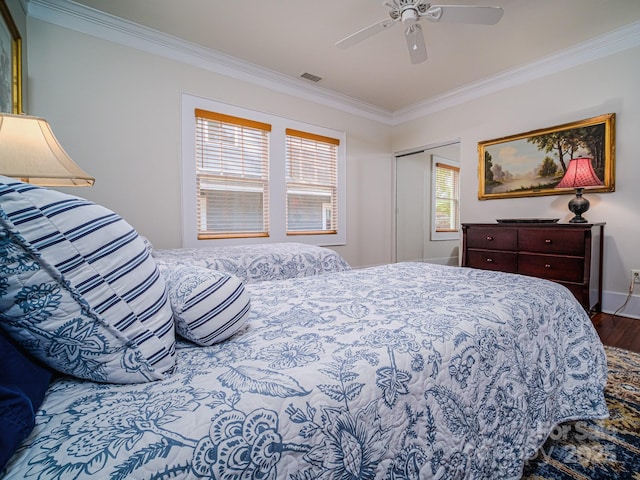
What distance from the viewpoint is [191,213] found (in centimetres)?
316

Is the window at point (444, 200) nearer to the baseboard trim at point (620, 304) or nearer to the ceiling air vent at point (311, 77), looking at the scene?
the baseboard trim at point (620, 304)

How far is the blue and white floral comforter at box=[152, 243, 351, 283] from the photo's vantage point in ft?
7.14

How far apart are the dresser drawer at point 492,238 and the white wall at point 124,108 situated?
2.85 metres

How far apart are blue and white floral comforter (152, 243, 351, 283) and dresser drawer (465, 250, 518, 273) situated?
1611mm

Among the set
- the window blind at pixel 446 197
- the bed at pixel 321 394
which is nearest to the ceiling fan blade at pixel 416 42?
the bed at pixel 321 394

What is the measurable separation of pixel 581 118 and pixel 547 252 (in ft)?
4.98

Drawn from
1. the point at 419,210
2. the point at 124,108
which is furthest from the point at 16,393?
the point at 419,210

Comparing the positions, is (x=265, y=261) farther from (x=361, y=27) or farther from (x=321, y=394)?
(x=361, y=27)

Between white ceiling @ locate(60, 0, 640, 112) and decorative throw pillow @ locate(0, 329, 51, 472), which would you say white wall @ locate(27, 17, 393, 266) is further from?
decorative throw pillow @ locate(0, 329, 51, 472)

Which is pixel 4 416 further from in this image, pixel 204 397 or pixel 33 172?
pixel 33 172

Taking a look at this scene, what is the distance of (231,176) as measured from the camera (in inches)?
135

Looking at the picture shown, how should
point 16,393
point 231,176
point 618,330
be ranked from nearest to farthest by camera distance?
point 16,393 < point 618,330 < point 231,176

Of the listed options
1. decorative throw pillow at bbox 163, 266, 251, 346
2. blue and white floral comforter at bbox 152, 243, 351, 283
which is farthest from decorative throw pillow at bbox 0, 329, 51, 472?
blue and white floral comforter at bbox 152, 243, 351, 283

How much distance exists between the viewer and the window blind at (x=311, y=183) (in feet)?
12.8
